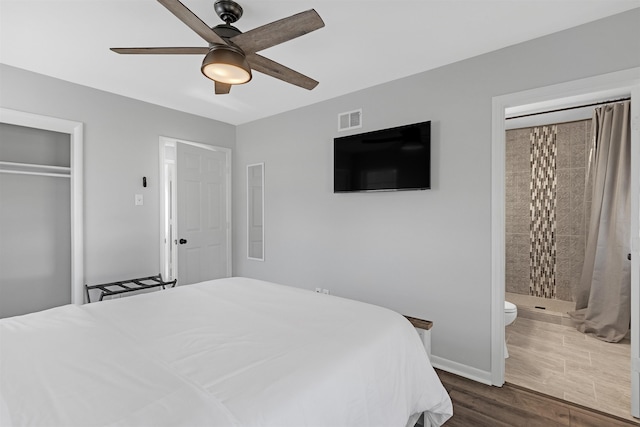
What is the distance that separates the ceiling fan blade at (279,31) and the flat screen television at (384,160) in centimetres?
156

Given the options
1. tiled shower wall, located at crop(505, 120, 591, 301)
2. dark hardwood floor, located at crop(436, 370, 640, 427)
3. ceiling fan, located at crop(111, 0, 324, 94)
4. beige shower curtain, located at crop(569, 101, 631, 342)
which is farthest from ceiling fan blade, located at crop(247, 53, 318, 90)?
tiled shower wall, located at crop(505, 120, 591, 301)

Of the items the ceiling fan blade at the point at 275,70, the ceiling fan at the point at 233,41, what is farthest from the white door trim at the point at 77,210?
the ceiling fan blade at the point at 275,70

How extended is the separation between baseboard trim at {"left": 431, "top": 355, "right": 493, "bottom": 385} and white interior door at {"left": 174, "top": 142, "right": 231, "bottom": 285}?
111 inches

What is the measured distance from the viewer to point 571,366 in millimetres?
2713

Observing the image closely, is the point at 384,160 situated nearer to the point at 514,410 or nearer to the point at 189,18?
the point at 189,18

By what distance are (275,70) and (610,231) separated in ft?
12.3

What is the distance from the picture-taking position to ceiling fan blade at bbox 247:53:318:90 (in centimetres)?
186

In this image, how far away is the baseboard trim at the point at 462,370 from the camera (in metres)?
2.50

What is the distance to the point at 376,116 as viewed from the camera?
10.3 feet

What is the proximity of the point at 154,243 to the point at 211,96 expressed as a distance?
69.2 inches

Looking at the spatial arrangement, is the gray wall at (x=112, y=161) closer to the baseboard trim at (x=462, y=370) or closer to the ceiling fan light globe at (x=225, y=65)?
the ceiling fan light globe at (x=225, y=65)

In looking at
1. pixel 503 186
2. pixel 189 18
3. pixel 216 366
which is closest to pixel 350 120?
pixel 503 186

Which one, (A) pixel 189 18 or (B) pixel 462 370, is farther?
(B) pixel 462 370

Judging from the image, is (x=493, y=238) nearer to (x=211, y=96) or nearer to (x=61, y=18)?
(x=211, y=96)
